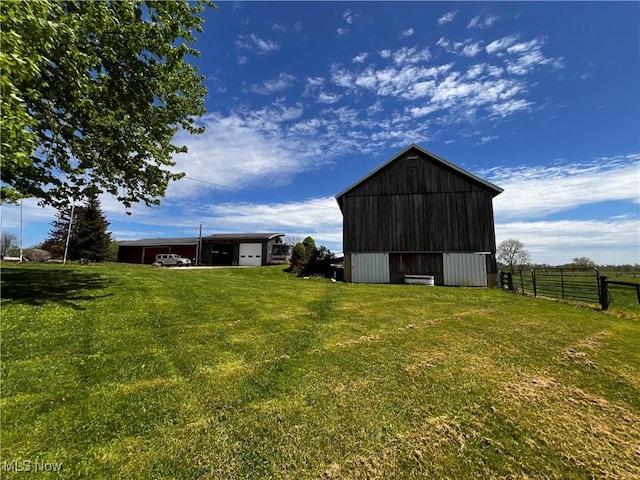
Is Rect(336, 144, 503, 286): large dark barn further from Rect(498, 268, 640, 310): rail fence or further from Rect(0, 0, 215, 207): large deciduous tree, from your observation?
Rect(0, 0, 215, 207): large deciduous tree

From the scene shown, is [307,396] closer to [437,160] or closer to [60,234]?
[437,160]

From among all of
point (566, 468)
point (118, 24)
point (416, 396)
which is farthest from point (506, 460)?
point (118, 24)

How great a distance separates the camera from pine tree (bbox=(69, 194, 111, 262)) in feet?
123

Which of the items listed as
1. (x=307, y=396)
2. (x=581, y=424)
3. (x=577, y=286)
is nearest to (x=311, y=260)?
(x=577, y=286)

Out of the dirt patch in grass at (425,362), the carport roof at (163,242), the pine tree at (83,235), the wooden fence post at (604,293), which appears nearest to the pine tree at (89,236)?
the pine tree at (83,235)

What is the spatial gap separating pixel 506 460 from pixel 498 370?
274cm

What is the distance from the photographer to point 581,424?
4.23 m

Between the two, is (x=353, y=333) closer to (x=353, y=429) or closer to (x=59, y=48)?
(x=353, y=429)

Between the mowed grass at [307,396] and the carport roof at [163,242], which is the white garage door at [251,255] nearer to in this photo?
the carport roof at [163,242]

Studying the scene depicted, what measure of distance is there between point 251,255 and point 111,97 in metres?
30.8

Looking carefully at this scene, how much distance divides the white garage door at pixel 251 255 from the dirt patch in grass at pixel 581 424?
3673cm

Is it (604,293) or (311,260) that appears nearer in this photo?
(604,293)

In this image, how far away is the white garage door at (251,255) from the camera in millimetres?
39938

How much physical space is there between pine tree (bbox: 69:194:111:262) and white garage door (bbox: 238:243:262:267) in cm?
1868
